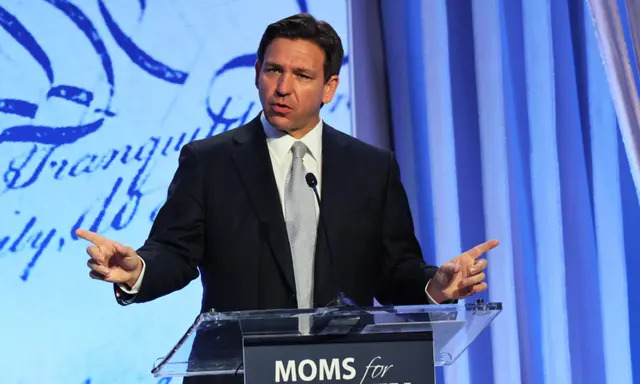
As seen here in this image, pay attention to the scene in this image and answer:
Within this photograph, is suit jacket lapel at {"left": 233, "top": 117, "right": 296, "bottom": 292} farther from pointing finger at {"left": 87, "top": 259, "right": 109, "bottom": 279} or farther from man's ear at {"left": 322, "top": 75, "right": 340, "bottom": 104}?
pointing finger at {"left": 87, "top": 259, "right": 109, "bottom": 279}

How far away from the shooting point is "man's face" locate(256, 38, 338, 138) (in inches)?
86.6

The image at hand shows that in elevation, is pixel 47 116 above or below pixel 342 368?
above

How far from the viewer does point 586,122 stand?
338cm

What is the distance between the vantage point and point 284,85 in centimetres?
219

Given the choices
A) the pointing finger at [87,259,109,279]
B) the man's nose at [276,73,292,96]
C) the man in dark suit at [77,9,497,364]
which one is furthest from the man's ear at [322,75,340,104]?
the pointing finger at [87,259,109,279]

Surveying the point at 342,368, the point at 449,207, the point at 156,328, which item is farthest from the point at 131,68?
the point at 342,368

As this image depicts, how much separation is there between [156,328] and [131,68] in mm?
871

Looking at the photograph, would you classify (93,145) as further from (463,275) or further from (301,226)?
(463,275)

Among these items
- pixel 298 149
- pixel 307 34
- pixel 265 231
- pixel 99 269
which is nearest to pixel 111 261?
pixel 99 269

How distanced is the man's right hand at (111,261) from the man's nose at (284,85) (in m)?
0.56

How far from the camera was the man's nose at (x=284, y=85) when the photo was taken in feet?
7.17

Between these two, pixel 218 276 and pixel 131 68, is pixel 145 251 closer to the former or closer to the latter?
pixel 218 276

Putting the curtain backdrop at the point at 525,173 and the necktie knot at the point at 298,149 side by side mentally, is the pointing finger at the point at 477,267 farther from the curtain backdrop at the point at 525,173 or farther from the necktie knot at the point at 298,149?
the curtain backdrop at the point at 525,173

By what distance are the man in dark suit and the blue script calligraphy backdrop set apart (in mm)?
958
